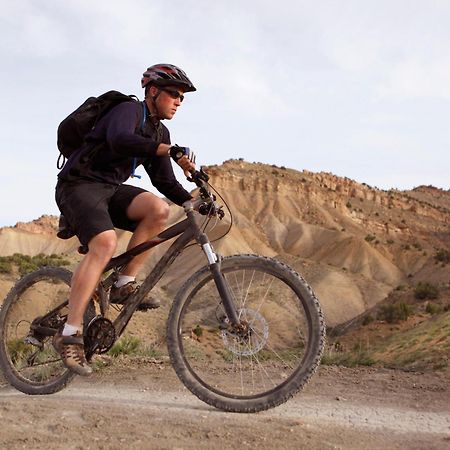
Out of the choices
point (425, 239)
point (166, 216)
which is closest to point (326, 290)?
point (425, 239)

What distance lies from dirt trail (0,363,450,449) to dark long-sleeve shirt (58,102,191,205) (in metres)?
1.97

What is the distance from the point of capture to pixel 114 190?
196 inches

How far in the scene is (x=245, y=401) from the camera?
177 inches

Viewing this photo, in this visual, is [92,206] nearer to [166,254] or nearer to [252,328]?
[166,254]

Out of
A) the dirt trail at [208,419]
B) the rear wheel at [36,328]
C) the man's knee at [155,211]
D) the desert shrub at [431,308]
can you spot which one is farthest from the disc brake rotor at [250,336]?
the desert shrub at [431,308]

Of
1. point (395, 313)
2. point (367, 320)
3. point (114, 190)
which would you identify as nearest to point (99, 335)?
point (114, 190)

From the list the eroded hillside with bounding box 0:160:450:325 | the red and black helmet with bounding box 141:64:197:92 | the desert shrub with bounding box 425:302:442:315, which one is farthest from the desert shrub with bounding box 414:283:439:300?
the red and black helmet with bounding box 141:64:197:92

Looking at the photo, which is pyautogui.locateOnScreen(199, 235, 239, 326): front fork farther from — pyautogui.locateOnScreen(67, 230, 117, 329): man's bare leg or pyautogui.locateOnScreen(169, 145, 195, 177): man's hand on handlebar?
pyautogui.locateOnScreen(67, 230, 117, 329): man's bare leg

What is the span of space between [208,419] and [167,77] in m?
2.83

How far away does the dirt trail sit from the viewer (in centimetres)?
355

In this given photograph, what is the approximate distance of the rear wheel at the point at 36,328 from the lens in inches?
213

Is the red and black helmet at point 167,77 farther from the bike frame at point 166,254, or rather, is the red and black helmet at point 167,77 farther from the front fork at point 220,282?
the front fork at point 220,282

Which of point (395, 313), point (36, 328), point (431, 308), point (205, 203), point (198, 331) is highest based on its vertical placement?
point (431, 308)

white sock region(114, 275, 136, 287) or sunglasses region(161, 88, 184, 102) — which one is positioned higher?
sunglasses region(161, 88, 184, 102)
